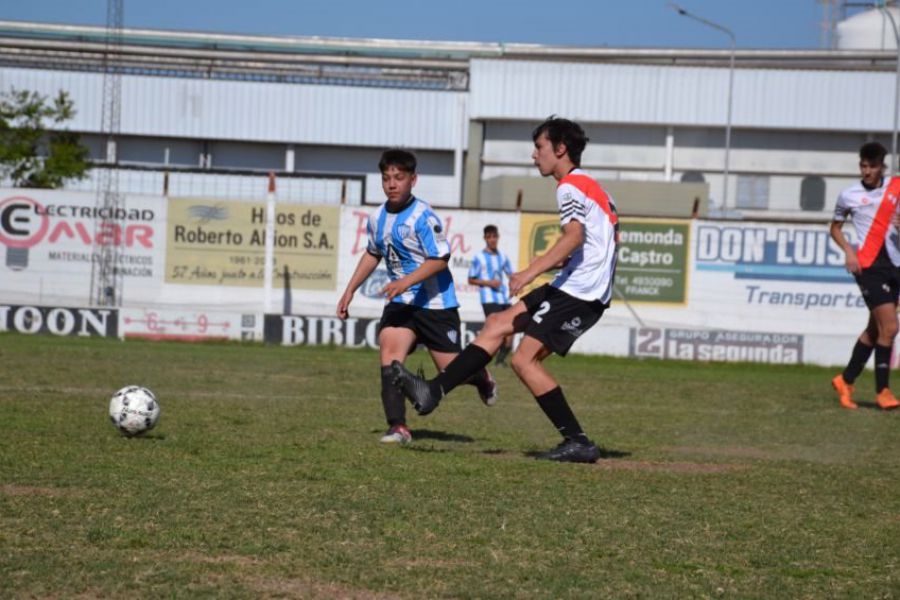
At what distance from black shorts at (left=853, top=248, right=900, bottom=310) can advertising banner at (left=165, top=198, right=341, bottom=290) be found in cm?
1554

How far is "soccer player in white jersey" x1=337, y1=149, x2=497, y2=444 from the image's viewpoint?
32.9ft

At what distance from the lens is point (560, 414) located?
905 centimetres

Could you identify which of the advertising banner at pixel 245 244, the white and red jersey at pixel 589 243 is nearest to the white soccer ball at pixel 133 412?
the white and red jersey at pixel 589 243

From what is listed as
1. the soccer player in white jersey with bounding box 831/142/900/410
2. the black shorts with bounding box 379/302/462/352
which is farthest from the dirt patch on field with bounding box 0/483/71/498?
the soccer player in white jersey with bounding box 831/142/900/410

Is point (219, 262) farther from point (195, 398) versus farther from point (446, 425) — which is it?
point (446, 425)

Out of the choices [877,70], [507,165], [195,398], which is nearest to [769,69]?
[877,70]

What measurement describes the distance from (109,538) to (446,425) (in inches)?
253

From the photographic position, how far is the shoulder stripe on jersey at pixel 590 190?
8.70 m

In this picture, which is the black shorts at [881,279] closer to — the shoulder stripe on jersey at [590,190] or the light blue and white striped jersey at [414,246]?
the light blue and white striped jersey at [414,246]

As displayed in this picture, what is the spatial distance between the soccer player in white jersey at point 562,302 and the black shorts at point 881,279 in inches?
243

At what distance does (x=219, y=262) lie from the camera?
93.8 feet

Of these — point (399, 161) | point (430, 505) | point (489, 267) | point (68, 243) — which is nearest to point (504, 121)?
point (68, 243)

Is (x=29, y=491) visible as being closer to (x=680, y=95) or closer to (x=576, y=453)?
(x=576, y=453)

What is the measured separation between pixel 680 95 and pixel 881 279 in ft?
124
